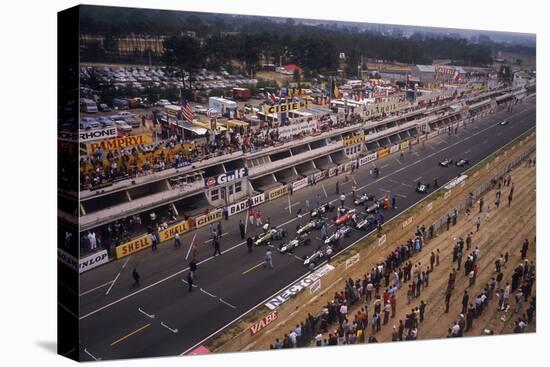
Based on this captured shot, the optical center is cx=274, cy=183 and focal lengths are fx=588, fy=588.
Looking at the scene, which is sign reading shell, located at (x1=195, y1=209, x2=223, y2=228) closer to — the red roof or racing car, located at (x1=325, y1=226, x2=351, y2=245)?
racing car, located at (x1=325, y1=226, x2=351, y2=245)

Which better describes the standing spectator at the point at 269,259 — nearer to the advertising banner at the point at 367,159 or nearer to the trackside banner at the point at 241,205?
the trackside banner at the point at 241,205

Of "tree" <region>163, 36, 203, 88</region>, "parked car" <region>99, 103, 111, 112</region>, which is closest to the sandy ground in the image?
"parked car" <region>99, 103, 111, 112</region>

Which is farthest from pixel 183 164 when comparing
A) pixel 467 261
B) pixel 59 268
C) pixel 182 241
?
pixel 467 261

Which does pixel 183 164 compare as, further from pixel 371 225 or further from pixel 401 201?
pixel 401 201

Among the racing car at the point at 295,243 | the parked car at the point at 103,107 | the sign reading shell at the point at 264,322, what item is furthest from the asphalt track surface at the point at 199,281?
the parked car at the point at 103,107

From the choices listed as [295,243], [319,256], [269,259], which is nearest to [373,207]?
[319,256]

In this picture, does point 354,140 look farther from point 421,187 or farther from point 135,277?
point 135,277
